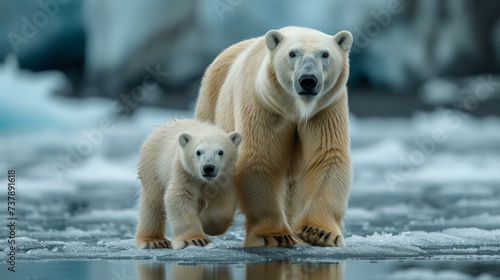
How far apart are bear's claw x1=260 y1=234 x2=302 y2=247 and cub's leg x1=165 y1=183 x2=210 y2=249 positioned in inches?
18.0

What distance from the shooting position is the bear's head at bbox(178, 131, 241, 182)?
8117mm

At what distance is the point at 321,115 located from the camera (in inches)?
336

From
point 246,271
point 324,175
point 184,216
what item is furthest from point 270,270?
point 324,175

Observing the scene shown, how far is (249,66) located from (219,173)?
1065mm

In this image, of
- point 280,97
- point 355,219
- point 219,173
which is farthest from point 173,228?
point 355,219

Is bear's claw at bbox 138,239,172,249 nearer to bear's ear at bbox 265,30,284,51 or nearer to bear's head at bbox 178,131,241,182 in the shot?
bear's head at bbox 178,131,241,182

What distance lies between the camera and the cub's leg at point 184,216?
816 centimetres

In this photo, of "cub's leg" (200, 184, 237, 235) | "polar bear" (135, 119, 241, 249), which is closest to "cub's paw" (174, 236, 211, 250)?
"polar bear" (135, 119, 241, 249)

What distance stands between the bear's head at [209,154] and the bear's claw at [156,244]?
81cm

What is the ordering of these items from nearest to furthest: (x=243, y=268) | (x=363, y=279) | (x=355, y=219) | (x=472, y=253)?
1. (x=363, y=279)
2. (x=243, y=268)
3. (x=472, y=253)
4. (x=355, y=219)

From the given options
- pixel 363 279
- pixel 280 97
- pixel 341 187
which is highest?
pixel 280 97

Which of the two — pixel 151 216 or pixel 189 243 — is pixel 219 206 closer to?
pixel 189 243

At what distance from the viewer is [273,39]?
27.6 feet

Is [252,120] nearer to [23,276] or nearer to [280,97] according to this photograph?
[280,97]
